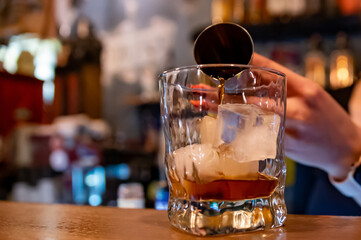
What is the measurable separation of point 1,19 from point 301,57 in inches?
84.8

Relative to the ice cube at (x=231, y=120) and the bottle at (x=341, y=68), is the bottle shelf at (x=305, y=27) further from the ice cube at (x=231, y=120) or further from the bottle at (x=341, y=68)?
the ice cube at (x=231, y=120)

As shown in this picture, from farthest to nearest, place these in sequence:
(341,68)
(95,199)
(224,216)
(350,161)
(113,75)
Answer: (113,75), (95,199), (341,68), (350,161), (224,216)

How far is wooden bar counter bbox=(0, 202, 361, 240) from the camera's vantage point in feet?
1.17

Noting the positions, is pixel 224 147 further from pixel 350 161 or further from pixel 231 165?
pixel 350 161

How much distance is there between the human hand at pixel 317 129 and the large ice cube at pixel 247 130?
0.67ft

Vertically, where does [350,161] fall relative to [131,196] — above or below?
above

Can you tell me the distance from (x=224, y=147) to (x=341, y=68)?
1839mm

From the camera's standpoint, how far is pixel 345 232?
1.18ft

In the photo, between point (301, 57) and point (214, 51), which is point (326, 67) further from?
point (214, 51)

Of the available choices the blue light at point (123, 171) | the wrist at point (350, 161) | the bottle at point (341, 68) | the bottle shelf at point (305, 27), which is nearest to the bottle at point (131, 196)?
the blue light at point (123, 171)

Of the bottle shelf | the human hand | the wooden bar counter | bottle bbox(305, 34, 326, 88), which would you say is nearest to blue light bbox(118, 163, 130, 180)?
the bottle shelf

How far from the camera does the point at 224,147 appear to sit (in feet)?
1.30

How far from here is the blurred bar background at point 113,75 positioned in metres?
2.07

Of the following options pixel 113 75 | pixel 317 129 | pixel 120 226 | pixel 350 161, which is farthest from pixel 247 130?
pixel 113 75
